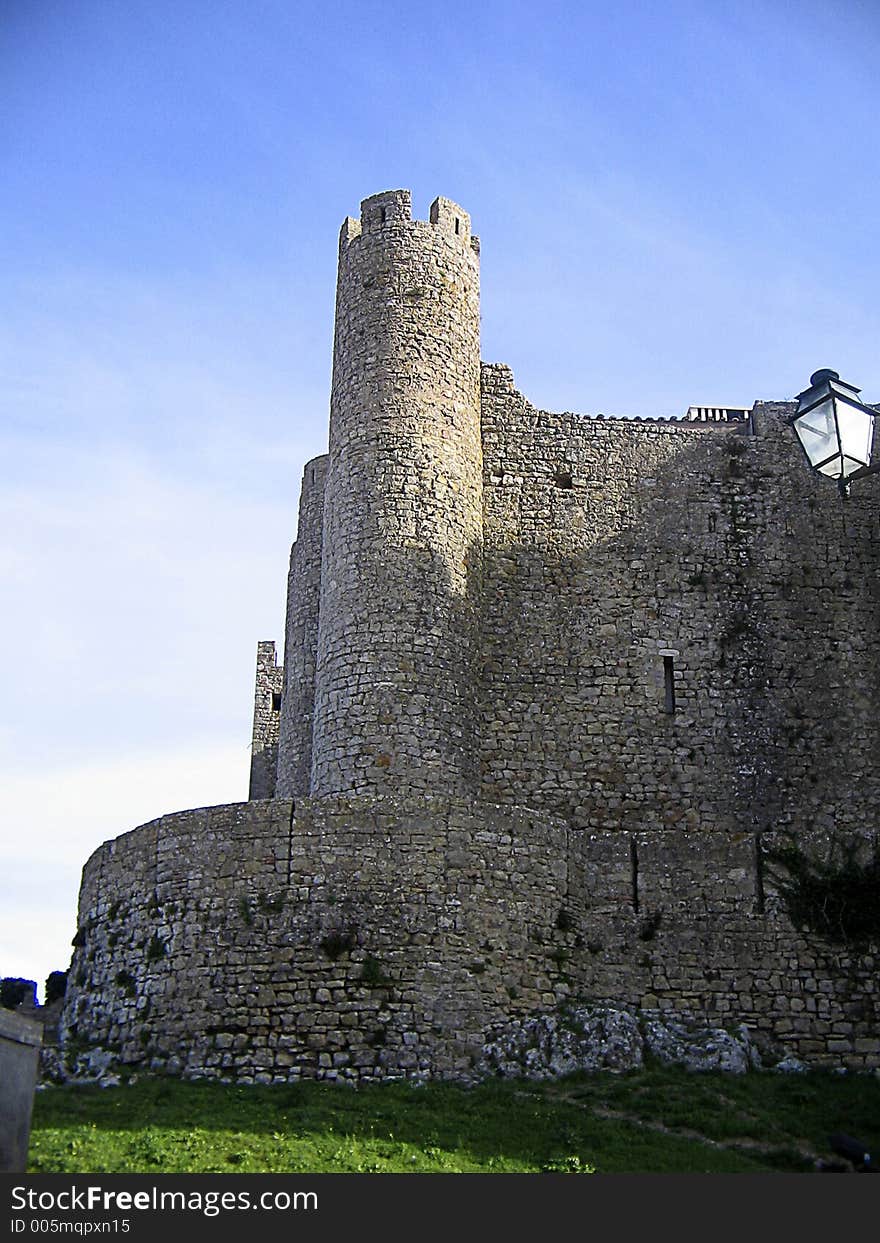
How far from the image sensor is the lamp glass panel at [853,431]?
1298 cm

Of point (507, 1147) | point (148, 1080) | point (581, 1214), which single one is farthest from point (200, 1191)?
point (148, 1080)

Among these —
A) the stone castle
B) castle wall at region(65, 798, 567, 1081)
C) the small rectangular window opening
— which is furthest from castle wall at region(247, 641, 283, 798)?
castle wall at region(65, 798, 567, 1081)

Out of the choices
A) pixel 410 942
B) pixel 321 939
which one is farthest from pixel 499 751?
pixel 321 939

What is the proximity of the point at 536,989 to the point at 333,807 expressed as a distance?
3.65m

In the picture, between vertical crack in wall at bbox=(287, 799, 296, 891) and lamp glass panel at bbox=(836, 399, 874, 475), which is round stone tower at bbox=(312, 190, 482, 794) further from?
lamp glass panel at bbox=(836, 399, 874, 475)

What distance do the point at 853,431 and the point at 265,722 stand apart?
20.8 meters

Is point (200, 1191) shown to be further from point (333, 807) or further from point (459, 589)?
point (459, 589)

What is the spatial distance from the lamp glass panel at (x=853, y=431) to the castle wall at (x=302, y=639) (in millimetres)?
15960

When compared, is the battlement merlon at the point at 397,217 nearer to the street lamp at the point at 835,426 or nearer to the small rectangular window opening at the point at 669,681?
the small rectangular window opening at the point at 669,681

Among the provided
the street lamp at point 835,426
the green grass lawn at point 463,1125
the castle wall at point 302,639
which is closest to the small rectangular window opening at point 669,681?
the castle wall at point 302,639

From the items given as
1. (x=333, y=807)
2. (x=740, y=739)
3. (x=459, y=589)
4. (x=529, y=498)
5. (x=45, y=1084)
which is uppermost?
(x=529, y=498)

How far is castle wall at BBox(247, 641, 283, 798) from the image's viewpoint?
31250mm

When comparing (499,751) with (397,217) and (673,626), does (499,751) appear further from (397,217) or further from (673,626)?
(397,217)

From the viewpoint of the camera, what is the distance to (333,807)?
20344 millimetres
